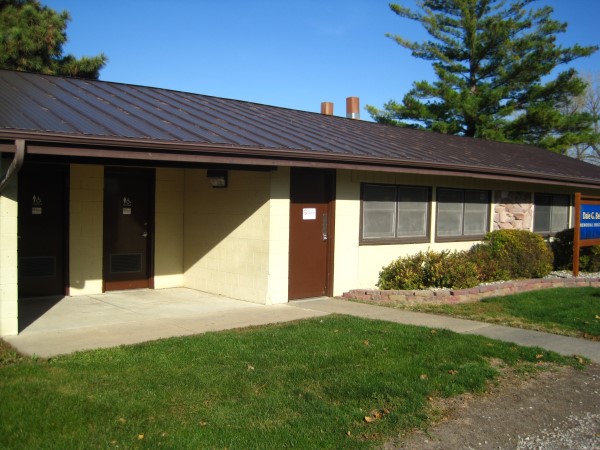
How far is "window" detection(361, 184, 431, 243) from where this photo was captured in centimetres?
1201

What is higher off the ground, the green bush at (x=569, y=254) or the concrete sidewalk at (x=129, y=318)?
the green bush at (x=569, y=254)

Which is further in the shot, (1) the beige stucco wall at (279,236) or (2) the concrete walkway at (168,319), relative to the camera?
(1) the beige stucco wall at (279,236)

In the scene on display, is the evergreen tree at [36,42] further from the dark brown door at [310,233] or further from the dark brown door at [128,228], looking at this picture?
the dark brown door at [310,233]

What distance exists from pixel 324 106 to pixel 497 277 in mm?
9994

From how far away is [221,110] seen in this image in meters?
12.0

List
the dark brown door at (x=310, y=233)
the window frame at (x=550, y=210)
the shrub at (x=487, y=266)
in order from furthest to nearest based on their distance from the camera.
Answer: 1. the window frame at (x=550, y=210)
2. the shrub at (x=487, y=266)
3. the dark brown door at (x=310, y=233)

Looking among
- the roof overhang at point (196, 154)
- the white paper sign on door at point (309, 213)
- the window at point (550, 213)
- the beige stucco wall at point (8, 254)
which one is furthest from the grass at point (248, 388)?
the window at point (550, 213)

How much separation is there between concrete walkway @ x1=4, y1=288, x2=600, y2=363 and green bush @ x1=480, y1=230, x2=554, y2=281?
14.8 ft

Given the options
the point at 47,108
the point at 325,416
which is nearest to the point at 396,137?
the point at 47,108

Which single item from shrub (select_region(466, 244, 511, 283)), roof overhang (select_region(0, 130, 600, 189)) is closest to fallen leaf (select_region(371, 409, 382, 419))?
roof overhang (select_region(0, 130, 600, 189))

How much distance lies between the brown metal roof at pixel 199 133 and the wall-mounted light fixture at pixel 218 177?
3.05 ft

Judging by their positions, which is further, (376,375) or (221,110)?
(221,110)

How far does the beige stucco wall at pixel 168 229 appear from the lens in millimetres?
11867

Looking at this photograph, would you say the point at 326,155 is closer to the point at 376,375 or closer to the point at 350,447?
the point at 376,375
